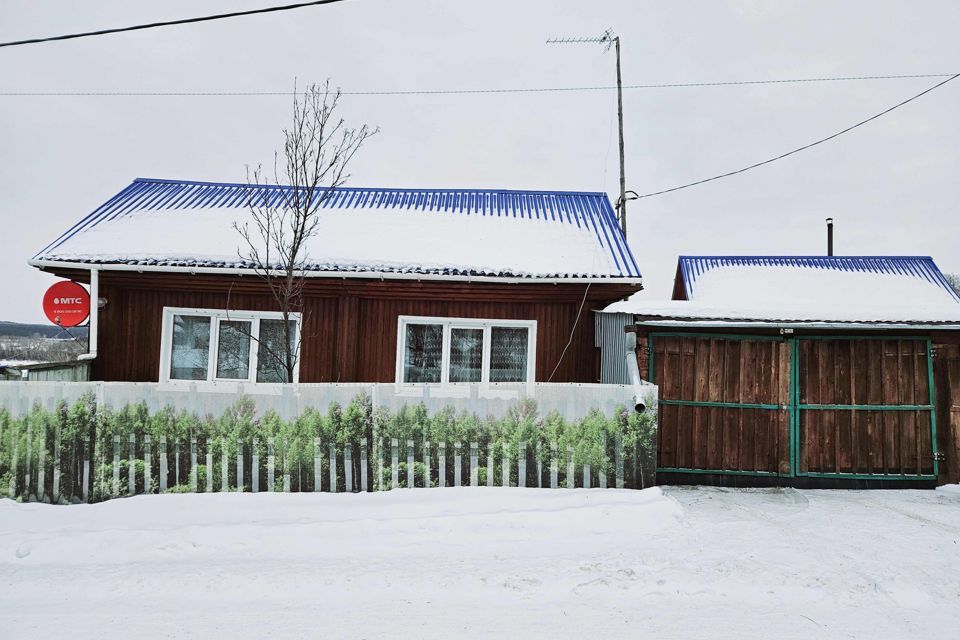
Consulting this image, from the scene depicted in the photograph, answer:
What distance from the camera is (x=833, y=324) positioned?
6293mm

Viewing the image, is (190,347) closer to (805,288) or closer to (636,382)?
(636,382)

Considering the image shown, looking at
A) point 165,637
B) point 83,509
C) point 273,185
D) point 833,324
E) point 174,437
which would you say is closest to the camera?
point 165,637

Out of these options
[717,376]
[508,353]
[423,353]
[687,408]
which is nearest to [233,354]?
[423,353]

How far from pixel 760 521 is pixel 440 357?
4773 mm

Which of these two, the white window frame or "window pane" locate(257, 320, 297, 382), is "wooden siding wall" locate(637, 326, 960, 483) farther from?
the white window frame

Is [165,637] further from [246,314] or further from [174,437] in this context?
[246,314]

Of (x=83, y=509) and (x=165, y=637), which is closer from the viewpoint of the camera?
(x=165, y=637)

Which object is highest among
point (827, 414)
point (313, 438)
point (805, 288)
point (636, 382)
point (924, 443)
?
point (805, 288)

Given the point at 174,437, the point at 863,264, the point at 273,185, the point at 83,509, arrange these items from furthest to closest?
the point at 863,264 < the point at 273,185 < the point at 174,437 < the point at 83,509

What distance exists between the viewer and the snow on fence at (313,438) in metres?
5.27

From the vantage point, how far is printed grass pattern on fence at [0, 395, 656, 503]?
526cm

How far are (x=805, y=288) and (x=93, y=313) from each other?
1349 cm

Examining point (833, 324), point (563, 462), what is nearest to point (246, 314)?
point (563, 462)

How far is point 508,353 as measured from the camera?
8.09m
